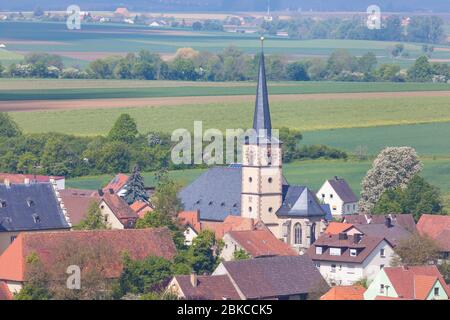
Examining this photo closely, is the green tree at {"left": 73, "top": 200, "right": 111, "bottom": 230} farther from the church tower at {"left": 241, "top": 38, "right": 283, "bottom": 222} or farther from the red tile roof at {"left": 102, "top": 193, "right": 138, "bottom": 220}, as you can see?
the church tower at {"left": 241, "top": 38, "right": 283, "bottom": 222}

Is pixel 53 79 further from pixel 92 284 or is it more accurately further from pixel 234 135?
pixel 92 284

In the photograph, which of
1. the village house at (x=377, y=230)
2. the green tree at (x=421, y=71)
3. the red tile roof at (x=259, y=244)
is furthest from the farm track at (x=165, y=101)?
the red tile roof at (x=259, y=244)

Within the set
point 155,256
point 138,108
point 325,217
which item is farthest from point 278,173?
point 138,108

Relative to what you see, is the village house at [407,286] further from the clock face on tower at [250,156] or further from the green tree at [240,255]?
the clock face on tower at [250,156]

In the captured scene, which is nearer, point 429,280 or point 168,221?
point 429,280

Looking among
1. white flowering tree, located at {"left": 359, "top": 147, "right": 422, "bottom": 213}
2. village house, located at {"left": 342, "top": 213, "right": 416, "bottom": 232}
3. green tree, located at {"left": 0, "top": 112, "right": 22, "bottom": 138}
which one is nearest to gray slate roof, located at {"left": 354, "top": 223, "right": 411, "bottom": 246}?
village house, located at {"left": 342, "top": 213, "right": 416, "bottom": 232}

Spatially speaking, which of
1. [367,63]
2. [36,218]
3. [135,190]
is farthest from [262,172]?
[367,63]
